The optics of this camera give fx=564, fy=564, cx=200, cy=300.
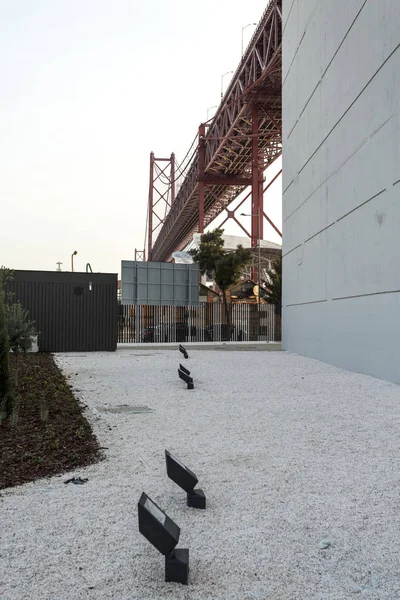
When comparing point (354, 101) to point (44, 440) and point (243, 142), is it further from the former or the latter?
point (243, 142)

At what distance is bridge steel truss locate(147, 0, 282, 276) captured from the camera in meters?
39.2

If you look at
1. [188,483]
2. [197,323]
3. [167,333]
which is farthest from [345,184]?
[197,323]

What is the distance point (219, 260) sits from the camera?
130 ft

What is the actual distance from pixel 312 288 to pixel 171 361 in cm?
483

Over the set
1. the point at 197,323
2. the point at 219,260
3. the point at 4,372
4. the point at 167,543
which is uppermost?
the point at 219,260

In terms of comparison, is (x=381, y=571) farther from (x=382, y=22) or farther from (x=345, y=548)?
(x=382, y=22)

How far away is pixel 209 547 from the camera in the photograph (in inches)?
119

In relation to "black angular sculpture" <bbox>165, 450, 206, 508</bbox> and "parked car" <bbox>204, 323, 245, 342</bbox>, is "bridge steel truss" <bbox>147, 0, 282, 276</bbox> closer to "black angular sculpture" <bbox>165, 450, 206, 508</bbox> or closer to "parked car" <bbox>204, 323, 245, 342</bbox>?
"parked car" <bbox>204, 323, 245, 342</bbox>

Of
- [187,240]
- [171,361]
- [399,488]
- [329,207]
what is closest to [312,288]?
[329,207]

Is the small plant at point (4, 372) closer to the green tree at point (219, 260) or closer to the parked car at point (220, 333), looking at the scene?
the parked car at point (220, 333)

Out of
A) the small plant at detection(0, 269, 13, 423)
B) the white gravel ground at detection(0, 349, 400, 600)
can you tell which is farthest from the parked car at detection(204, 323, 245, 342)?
the small plant at detection(0, 269, 13, 423)

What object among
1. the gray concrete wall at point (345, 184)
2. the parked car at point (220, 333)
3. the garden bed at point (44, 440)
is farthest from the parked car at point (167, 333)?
the garden bed at point (44, 440)

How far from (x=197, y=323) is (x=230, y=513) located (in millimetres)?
28494

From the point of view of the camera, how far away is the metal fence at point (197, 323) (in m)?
30.6
